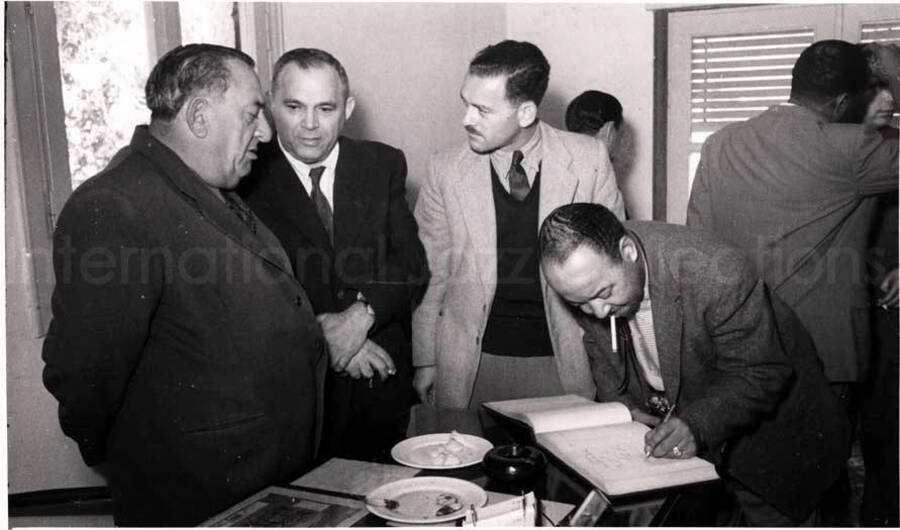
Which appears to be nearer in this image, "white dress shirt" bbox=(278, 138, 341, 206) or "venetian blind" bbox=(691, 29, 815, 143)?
"white dress shirt" bbox=(278, 138, 341, 206)

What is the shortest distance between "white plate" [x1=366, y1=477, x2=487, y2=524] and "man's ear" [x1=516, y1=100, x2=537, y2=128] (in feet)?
4.18

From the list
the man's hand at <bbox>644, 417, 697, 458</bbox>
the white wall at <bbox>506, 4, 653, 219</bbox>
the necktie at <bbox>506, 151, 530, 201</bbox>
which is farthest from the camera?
the white wall at <bbox>506, 4, 653, 219</bbox>

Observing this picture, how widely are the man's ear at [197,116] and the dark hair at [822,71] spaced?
1786 mm

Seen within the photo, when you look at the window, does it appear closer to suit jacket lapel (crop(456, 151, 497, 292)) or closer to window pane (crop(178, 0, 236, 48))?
suit jacket lapel (crop(456, 151, 497, 292))

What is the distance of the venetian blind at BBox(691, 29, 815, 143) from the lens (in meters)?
4.06

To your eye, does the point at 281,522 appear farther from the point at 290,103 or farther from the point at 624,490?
the point at 290,103

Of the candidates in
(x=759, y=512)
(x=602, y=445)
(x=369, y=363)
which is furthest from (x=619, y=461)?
(x=369, y=363)

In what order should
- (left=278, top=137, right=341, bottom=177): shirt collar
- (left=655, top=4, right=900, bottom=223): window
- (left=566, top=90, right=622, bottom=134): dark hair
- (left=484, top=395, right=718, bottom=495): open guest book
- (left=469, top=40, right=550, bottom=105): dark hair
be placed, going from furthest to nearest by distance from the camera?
(left=655, top=4, right=900, bottom=223): window < (left=566, top=90, right=622, bottom=134): dark hair < (left=469, top=40, right=550, bottom=105): dark hair < (left=278, top=137, right=341, bottom=177): shirt collar < (left=484, top=395, right=718, bottom=495): open guest book

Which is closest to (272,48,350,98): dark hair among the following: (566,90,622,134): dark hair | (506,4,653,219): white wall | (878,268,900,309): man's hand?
(566,90,622,134): dark hair

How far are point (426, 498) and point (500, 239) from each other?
114cm

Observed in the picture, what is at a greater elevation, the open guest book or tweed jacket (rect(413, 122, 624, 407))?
tweed jacket (rect(413, 122, 624, 407))

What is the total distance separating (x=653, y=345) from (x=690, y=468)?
0.51 metres

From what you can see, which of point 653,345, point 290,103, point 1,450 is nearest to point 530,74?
point 290,103

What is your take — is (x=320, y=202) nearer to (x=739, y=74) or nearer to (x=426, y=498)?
(x=426, y=498)
